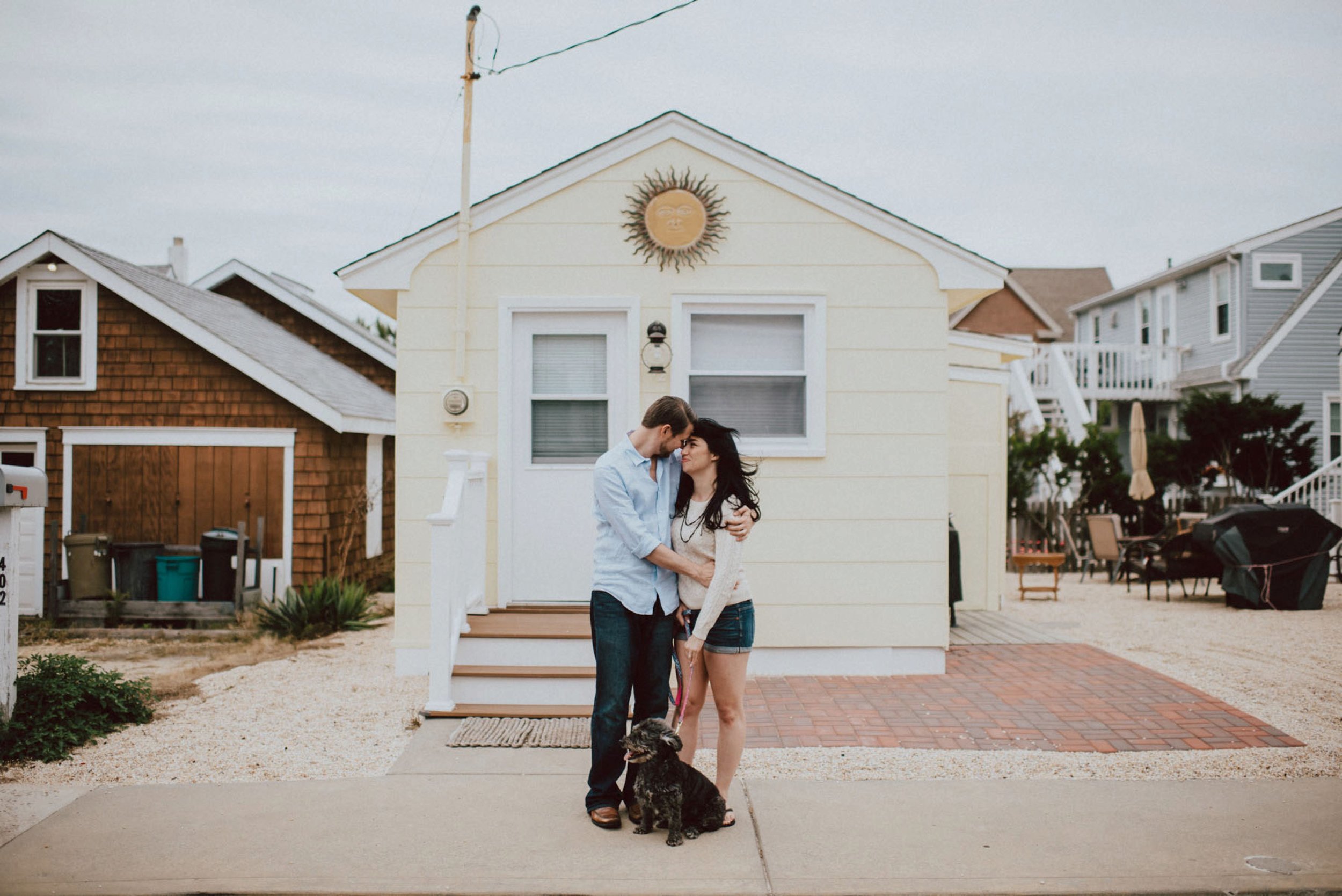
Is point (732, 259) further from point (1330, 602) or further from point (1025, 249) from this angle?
point (1025, 249)

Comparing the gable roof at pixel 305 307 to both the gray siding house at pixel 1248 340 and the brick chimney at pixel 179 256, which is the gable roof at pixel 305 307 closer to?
the brick chimney at pixel 179 256

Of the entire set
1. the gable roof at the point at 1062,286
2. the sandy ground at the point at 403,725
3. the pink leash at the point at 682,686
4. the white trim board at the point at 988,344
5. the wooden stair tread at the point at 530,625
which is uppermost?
the gable roof at the point at 1062,286

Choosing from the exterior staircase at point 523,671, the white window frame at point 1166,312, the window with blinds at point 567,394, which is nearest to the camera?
the exterior staircase at point 523,671

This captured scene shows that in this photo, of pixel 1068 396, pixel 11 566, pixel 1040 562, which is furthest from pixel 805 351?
pixel 1068 396

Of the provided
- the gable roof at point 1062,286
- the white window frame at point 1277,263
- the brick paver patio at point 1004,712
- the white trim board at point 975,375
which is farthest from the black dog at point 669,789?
the gable roof at point 1062,286

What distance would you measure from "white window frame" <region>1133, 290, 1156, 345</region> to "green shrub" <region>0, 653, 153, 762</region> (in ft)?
74.2

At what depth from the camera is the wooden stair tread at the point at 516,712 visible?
5734mm

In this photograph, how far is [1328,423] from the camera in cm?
1819

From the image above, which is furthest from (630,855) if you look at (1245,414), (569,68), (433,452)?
(1245,414)

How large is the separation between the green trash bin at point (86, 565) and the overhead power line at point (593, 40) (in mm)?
6995

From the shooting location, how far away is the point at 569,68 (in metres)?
8.10

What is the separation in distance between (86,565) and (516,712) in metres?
7.00

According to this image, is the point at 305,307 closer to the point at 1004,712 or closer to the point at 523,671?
the point at 523,671

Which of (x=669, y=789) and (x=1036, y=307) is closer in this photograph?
(x=669, y=789)
